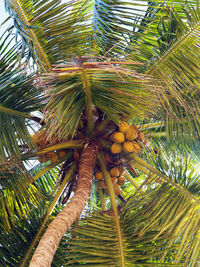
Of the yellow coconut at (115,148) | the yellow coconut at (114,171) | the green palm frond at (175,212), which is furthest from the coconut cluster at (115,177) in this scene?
the green palm frond at (175,212)

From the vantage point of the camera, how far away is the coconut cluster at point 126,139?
3.37 m

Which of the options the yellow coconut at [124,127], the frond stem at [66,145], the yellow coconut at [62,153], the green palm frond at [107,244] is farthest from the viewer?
the yellow coconut at [62,153]

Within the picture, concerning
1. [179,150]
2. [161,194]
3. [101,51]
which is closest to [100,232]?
[161,194]

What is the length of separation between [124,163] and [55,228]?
1378 millimetres

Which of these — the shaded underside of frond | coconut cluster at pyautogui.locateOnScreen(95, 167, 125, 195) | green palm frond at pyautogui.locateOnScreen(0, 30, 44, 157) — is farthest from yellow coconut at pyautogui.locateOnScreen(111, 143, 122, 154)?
green palm frond at pyautogui.locateOnScreen(0, 30, 44, 157)

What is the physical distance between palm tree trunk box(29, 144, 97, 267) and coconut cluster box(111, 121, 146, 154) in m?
0.21

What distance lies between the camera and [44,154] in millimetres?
3656

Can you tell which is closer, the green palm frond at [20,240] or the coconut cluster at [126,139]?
the green palm frond at [20,240]

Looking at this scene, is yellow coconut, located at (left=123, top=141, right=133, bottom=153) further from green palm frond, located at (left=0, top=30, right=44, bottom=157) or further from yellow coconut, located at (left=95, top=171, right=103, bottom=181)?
green palm frond, located at (left=0, top=30, right=44, bottom=157)

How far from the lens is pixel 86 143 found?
3.52 meters

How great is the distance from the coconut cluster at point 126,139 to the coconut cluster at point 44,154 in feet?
1.86

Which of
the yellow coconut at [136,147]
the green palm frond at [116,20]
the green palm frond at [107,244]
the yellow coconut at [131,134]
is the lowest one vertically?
the green palm frond at [107,244]

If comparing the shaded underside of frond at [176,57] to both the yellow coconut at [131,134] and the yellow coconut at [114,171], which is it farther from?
the yellow coconut at [114,171]

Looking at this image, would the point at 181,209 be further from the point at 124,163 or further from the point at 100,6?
the point at 100,6
